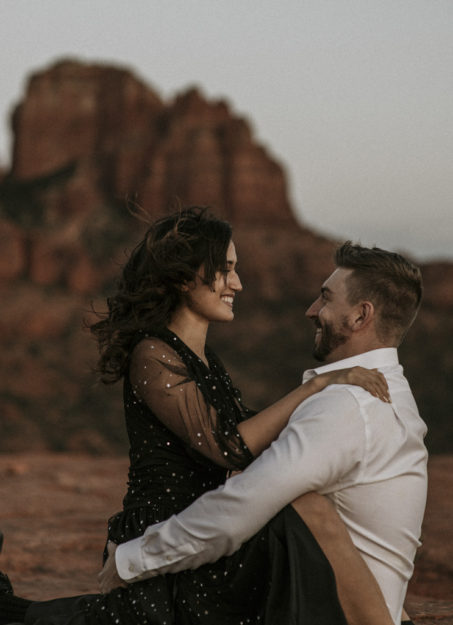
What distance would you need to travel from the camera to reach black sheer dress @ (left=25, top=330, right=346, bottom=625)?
245 cm

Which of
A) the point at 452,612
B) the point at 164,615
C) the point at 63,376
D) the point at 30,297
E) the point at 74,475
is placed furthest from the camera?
the point at 30,297

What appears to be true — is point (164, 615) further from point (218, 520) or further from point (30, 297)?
point (30, 297)

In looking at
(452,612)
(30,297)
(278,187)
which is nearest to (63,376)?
(30,297)

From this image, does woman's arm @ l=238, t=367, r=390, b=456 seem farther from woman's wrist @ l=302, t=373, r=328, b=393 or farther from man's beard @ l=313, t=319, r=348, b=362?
man's beard @ l=313, t=319, r=348, b=362

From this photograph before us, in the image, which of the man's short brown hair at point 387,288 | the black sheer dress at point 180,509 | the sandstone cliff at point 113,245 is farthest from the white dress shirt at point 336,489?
the sandstone cliff at point 113,245

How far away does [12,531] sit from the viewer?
6.79m

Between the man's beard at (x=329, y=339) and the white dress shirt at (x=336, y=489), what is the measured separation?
0.89 feet

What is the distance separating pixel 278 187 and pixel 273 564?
56.9 meters

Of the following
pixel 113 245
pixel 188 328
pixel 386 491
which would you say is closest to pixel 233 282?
pixel 188 328

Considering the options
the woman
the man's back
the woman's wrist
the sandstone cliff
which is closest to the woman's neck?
the woman

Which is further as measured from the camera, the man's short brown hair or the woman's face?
the woman's face

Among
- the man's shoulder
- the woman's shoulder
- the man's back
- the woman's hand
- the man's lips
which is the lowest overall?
the man's back

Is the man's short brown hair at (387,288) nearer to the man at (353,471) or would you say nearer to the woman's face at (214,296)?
the man at (353,471)

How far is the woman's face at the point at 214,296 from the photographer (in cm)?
312
